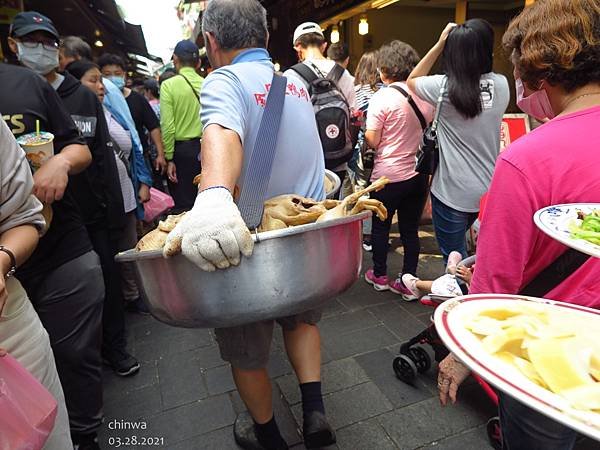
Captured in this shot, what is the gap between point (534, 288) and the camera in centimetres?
132

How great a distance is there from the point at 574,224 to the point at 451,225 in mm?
1980

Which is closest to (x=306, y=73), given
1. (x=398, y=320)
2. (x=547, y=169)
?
(x=398, y=320)

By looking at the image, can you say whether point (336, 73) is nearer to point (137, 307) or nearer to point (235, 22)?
point (235, 22)

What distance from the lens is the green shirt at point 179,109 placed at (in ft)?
14.5

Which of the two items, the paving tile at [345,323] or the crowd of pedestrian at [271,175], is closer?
the crowd of pedestrian at [271,175]

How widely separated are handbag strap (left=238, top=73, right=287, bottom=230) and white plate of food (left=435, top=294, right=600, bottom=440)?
2.03ft

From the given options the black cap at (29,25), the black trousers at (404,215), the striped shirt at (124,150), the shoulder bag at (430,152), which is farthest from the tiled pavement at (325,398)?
the black cap at (29,25)

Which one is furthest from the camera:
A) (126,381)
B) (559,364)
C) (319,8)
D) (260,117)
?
(319,8)

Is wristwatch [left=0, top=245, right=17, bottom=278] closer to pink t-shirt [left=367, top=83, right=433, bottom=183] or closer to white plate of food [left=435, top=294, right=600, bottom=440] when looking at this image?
white plate of food [left=435, top=294, right=600, bottom=440]

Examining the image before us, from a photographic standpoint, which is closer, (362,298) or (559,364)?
(559,364)

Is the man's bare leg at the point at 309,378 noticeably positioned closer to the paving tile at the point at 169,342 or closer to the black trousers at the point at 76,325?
the black trousers at the point at 76,325

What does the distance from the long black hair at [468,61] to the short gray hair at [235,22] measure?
4.70 ft

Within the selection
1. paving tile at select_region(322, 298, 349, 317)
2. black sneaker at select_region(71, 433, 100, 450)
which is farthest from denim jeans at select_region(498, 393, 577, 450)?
paving tile at select_region(322, 298, 349, 317)

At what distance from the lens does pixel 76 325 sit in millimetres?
1906
